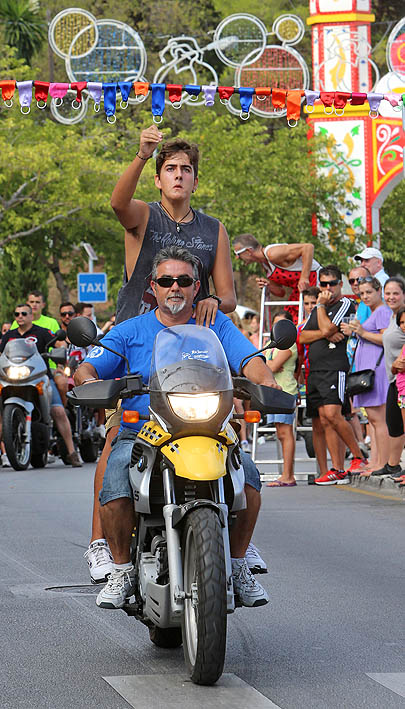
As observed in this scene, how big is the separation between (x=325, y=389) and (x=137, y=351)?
8.39 meters

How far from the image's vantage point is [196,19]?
229ft

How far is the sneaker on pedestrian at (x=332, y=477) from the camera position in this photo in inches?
582

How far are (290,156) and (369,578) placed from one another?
102 ft

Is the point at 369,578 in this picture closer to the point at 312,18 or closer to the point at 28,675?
the point at 28,675

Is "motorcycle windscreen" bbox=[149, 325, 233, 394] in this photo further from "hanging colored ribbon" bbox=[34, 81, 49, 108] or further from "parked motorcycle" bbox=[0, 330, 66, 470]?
"parked motorcycle" bbox=[0, 330, 66, 470]

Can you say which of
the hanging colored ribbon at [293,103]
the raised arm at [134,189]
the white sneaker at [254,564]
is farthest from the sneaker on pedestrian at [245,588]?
the hanging colored ribbon at [293,103]

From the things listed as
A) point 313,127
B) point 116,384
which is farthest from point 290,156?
point 116,384

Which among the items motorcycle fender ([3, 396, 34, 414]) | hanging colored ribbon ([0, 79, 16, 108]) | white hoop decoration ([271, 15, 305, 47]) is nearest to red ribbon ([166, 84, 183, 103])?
hanging colored ribbon ([0, 79, 16, 108])

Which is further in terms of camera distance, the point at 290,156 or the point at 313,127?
the point at 290,156

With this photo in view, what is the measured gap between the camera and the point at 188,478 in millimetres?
5578

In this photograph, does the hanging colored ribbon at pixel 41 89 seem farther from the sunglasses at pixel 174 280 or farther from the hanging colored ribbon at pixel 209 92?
the sunglasses at pixel 174 280

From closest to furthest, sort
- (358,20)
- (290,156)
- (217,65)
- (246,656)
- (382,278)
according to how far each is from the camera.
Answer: (246,656), (382,278), (358,20), (290,156), (217,65)

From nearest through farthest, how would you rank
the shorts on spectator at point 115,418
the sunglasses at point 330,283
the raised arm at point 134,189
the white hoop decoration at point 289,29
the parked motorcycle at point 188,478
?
the parked motorcycle at point 188,478 → the shorts on spectator at point 115,418 → the raised arm at point 134,189 → the sunglasses at point 330,283 → the white hoop decoration at point 289,29

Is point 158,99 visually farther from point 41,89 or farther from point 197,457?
point 197,457
